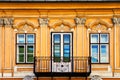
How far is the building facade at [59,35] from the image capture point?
31.0m

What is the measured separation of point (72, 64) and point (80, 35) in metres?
1.69

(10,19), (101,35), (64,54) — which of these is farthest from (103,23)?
(10,19)

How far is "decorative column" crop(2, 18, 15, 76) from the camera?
31.0 m

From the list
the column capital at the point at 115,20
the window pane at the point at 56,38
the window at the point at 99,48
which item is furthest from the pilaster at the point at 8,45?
the column capital at the point at 115,20

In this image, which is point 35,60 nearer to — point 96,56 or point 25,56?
point 25,56

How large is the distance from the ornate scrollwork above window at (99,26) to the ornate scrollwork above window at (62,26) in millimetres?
952

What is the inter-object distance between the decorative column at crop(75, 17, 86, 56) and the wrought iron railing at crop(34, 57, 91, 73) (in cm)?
→ 40

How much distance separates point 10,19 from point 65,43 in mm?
3173

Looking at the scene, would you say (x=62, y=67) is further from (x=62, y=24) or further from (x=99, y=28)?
(x=99, y=28)

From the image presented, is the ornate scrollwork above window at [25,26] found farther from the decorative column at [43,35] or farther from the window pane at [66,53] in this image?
the window pane at [66,53]

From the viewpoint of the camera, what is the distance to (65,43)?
3106 centimetres

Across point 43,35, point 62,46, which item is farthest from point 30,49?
point 62,46

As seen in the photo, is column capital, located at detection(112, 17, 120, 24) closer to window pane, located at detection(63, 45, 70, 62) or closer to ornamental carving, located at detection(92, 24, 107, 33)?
ornamental carving, located at detection(92, 24, 107, 33)

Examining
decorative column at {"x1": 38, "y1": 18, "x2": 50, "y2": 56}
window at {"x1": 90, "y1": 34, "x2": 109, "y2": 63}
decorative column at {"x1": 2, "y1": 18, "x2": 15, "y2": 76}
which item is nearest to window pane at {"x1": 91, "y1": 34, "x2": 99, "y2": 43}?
window at {"x1": 90, "y1": 34, "x2": 109, "y2": 63}
